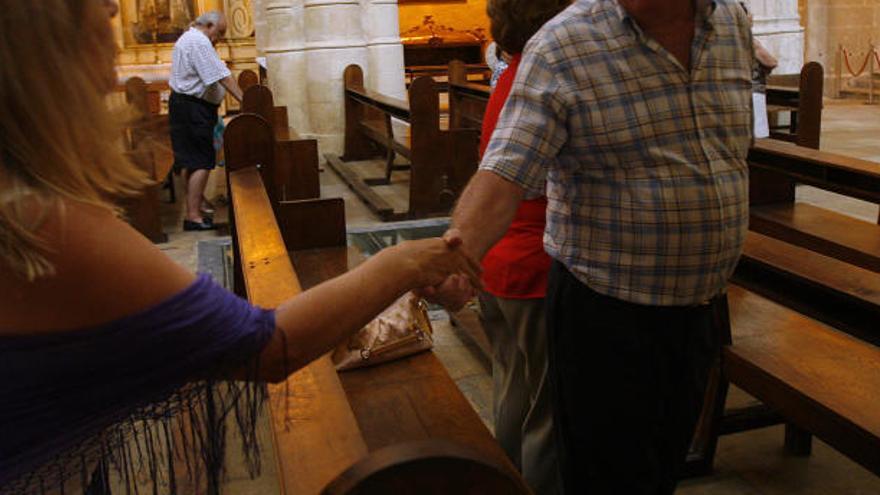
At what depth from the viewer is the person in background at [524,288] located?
2293 millimetres

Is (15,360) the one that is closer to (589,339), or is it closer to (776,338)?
(589,339)

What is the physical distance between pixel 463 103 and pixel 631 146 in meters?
7.42

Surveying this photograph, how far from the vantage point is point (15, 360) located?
1.06 meters

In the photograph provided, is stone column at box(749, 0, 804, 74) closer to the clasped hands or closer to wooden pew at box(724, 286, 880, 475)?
wooden pew at box(724, 286, 880, 475)

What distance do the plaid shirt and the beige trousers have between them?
1.67 ft

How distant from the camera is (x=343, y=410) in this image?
1.55m

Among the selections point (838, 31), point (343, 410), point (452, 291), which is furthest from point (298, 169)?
point (838, 31)

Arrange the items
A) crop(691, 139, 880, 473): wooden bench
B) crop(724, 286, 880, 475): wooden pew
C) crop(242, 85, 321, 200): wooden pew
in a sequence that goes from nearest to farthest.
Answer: crop(724, 286, 880, 475): wooden pew
crop(691, 139, 880, 473): wooden bench
crop(242, 85, 321, 200): wooden pew

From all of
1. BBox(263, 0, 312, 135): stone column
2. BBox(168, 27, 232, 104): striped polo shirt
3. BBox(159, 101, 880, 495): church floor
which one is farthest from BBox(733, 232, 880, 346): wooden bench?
BBox(263, 0, 312, 135): stone column

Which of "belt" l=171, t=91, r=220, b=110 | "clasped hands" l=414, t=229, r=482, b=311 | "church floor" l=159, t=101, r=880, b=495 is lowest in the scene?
"church floor" l=159, t=101, r=880, b=495

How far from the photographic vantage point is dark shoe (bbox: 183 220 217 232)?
7.11 metres

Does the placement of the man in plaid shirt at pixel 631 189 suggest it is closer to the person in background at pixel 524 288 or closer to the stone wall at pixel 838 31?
the person in background at pixel 524 288

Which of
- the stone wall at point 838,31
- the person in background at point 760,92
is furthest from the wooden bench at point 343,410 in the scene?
the stone wall at point 838,31

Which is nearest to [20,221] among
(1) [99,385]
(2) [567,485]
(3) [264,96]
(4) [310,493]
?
(1) [99,385]
